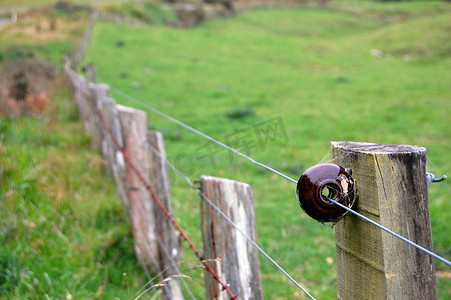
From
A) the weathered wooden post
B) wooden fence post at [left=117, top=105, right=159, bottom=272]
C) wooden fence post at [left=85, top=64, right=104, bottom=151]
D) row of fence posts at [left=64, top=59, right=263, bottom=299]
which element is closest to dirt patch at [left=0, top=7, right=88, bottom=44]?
Result: wooden fence post at [left=85, top=64, right=104, bottom=151]

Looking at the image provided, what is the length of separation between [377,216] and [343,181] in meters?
0.12

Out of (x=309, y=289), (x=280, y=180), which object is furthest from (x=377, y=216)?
(x=280, y=180)

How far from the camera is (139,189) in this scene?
365 centimetres

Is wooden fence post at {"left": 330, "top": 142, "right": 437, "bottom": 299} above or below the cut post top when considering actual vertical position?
below

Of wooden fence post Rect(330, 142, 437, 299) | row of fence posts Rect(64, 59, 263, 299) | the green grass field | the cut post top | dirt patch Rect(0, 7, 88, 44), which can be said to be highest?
dirt patch Rect(0, 7, 88, 44)

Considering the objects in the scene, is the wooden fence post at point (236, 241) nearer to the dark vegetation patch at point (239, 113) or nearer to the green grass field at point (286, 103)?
the green grass field at point (286, 103)

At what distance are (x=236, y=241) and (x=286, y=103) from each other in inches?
450

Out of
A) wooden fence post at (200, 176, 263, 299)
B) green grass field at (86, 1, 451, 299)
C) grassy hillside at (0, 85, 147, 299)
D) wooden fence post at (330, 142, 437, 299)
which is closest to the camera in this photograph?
wooden fence post at (330, 142, 437, 299)

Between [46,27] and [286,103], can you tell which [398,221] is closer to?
[286,103]

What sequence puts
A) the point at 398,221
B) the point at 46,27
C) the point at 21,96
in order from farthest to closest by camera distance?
the point at 46,27 → the point at 21,96 → the point at 398,221

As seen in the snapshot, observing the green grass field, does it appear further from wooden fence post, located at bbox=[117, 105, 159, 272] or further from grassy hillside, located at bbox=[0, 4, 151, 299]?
grassy hillside, located at bbox=[0, 4, 151, 299]

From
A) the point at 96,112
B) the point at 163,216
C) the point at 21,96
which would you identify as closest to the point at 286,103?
the point at 21,96

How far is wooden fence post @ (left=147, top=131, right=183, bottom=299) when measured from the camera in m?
3.08

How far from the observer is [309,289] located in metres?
4.02
